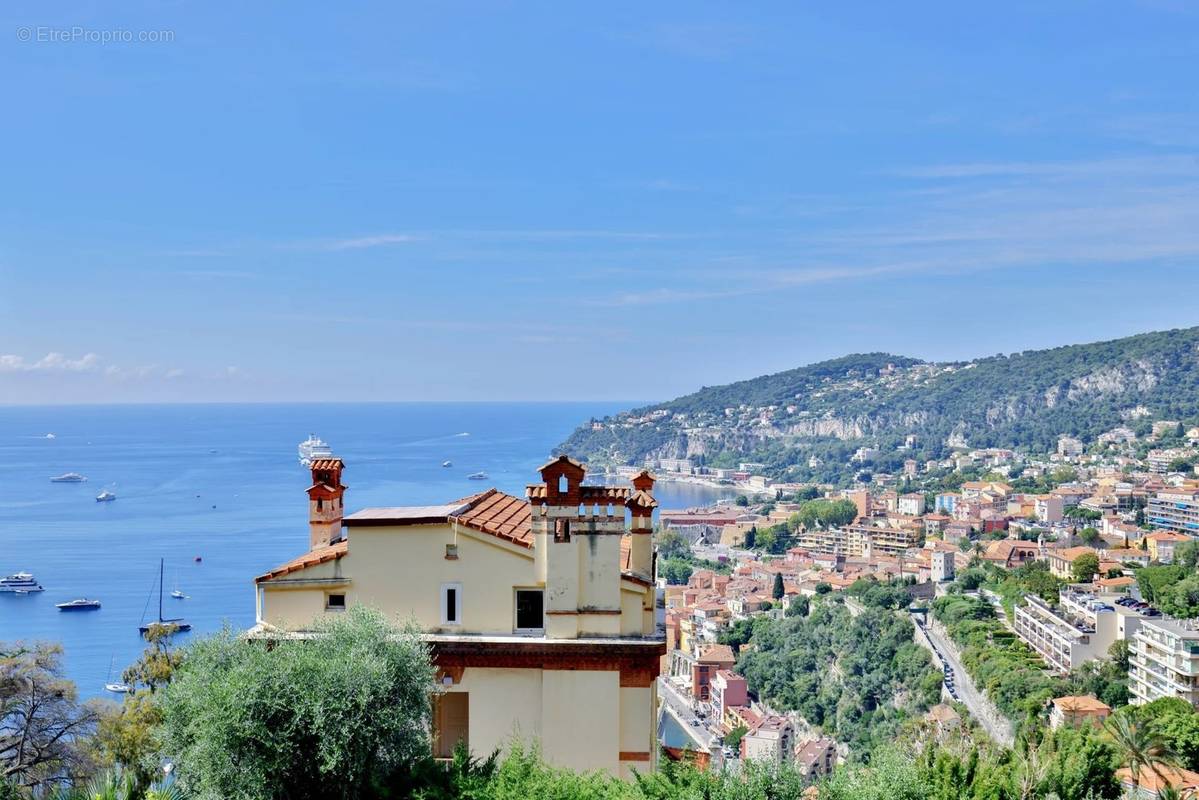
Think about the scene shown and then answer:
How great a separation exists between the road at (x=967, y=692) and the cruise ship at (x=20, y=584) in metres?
46.5

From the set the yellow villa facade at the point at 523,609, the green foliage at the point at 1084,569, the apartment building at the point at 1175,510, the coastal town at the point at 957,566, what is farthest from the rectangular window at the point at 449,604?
the apartment building at the point at 1175,510

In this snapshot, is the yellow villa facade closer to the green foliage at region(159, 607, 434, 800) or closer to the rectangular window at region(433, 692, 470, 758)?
the rectangular window at region(433, 692, 470, 758)

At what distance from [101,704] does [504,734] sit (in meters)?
10.1

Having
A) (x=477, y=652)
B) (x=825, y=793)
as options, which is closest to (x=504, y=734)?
(x=477, y=652)

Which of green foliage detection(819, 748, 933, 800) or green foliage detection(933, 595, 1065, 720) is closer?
green foliage detection(819, 748, 933, 800)

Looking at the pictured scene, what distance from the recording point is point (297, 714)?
612cm

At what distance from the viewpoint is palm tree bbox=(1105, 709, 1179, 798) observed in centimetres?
1839

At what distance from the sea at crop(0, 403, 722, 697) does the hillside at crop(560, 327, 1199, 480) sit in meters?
20.3

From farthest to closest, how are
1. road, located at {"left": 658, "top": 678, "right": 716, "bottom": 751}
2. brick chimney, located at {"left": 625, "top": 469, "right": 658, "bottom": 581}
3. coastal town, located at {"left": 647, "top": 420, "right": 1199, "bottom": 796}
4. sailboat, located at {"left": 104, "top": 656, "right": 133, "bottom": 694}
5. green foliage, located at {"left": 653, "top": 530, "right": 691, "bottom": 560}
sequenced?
green foliage, located at {"left": 653, "top": 530, "right": 691, "bottom": 560}
road, located at {"left": 658, "top": 678, "right": 716, "bottom": 751}
coastal town, located at {"left": 647, "top": 420, "right": 1199, "bottom": 796}
sailboat, located at {"left": 104, "top": 656, "right": 133, "bottom": 694}
brick chimney, located at {"left": 625, "top": 469, "right": 658, "bottom": 581}

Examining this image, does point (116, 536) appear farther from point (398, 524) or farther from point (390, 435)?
point (390, 435)

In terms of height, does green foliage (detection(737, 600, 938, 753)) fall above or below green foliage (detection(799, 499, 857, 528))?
below

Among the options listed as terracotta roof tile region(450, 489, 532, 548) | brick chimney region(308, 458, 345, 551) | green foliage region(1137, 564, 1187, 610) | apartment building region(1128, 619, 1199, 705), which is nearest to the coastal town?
apartment building region(1128, 619, 1199, 705)

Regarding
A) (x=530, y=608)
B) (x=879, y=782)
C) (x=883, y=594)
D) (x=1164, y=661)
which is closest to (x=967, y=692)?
(x=1164, y=661)

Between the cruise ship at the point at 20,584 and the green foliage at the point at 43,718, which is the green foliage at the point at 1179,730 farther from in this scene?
the cruise ship at the point at 20,584
